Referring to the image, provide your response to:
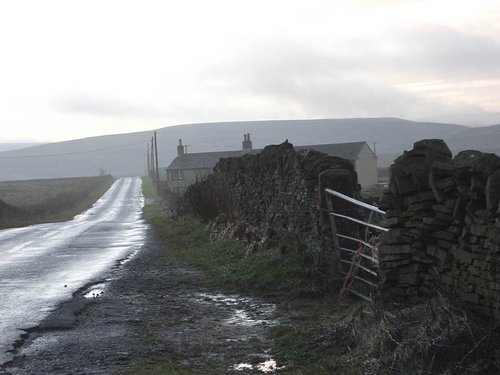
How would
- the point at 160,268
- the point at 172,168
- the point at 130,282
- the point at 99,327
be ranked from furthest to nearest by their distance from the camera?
1. the point at 172,168
2. the point at 160,268
3. the point at 130,282
4. the point at 99,327

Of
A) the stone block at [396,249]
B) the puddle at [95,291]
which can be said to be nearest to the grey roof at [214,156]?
the puddle at [95,291]

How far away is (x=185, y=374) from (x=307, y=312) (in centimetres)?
285

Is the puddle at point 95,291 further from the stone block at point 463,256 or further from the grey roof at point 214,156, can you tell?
the grey roof at point 214,156

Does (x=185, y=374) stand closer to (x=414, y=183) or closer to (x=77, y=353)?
(x=77, y=353)

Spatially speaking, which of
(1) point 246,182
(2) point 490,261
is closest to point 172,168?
(1) point 246,182

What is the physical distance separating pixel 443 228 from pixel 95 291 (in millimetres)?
6634

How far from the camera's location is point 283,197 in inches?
507

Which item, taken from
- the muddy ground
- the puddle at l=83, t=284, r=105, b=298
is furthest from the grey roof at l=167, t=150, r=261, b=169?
the muddy ground

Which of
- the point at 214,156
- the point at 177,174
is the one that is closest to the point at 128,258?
the point at 214,156

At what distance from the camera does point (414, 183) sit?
7.10m

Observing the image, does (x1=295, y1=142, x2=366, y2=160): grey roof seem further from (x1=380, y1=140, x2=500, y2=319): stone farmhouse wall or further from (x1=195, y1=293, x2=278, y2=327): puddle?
(x1=380, y1=140, x2=500, y2=319): stone farmhouse wall

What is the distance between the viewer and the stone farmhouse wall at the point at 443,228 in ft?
18.8

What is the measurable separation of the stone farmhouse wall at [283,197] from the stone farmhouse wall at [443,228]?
268cm

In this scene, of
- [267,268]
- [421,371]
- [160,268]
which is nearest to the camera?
[421,371]
